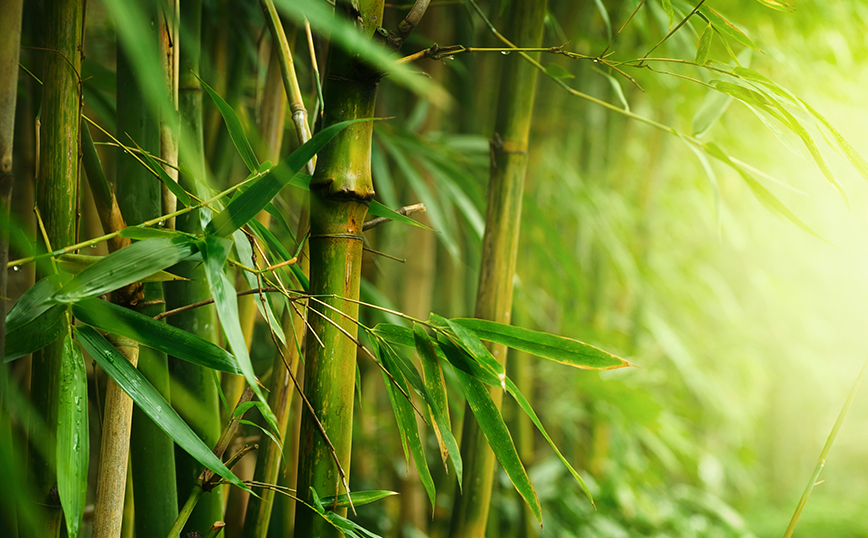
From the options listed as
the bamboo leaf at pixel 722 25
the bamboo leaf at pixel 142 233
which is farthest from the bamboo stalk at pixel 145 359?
the bamboo leaf at pixel 722 25

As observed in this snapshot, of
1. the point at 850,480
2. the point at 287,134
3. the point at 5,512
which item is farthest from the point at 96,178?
the point at 850,480

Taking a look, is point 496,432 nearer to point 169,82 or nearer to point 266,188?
point 266,188

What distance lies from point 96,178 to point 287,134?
0.40 metres

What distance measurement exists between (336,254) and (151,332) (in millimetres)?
93

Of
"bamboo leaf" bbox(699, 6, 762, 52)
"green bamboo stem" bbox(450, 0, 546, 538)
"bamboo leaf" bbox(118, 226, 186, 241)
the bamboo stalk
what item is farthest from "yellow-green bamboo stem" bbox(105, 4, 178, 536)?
"bamboo leaf" bbox(699, 6, 762, 52)

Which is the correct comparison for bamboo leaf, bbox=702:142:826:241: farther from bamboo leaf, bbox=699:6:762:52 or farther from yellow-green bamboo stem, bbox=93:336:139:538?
yellow-green bamboo stem, bbox=93:336:139:538

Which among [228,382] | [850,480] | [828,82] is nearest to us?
[228,382]

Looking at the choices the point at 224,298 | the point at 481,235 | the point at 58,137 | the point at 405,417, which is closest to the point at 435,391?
the point at 405,417

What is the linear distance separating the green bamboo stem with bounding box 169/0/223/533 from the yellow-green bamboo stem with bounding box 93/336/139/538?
0.07 meters

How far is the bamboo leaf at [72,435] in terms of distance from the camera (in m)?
0.21

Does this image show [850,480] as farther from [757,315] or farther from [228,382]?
[228,382]

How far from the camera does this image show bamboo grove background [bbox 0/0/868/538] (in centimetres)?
27

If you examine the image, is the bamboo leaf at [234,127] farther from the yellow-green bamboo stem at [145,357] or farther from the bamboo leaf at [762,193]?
the bamboo leaf at [762,193]

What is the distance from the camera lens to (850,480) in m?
2.60
